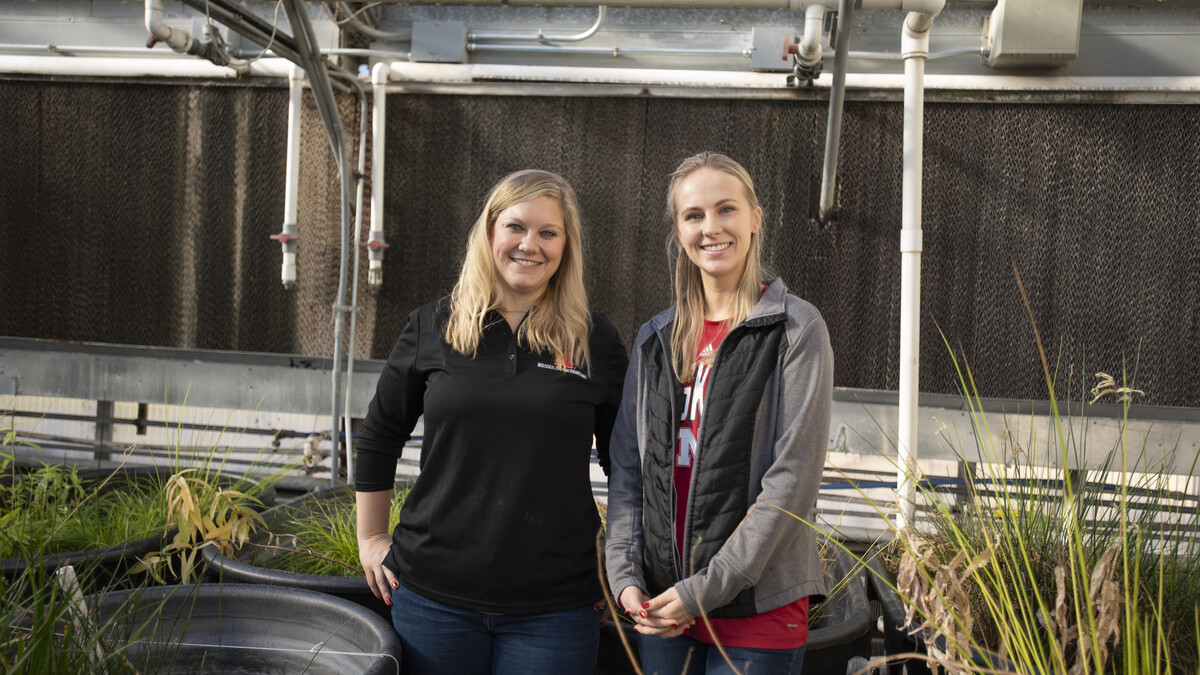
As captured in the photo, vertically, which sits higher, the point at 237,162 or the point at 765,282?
the point at 237,162

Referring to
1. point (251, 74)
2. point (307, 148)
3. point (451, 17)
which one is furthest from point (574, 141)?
point (251, 74)

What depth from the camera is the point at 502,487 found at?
1744 millimetres

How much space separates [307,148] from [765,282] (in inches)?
108

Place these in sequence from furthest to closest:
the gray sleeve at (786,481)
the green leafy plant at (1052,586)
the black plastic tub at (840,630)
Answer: the black plastic tub at (840,630), the gray sleeve at (786,481), the green leafy plant at (1052,586)

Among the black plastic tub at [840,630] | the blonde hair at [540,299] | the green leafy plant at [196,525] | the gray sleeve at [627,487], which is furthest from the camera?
the green leafy plant at [196,525]

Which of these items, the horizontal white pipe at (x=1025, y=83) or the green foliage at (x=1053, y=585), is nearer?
the green foliage at (x=1053, y=585)

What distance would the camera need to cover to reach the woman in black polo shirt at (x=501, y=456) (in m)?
1.72

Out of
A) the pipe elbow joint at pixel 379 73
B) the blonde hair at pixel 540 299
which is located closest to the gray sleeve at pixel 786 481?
the blonde hair at pixel 540 299

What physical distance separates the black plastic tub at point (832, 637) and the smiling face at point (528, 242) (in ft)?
3.00

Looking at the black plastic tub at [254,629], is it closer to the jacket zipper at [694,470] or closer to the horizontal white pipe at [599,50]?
the jacket zipper at [694,470]

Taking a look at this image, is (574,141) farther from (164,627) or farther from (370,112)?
(164,627)

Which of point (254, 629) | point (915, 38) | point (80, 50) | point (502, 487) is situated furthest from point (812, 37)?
point (80, 50)

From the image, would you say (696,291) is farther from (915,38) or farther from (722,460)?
(915,38)

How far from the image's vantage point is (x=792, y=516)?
152 cm
